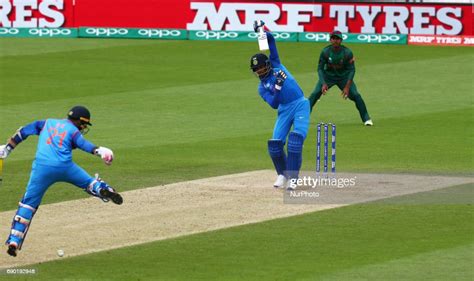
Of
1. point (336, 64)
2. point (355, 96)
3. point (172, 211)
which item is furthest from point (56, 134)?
point (336, 64)

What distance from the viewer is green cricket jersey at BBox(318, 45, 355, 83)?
83.9 feet

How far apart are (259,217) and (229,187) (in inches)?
91.5

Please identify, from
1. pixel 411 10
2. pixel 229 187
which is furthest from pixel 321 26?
pixel 229 187

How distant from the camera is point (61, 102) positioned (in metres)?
28.4

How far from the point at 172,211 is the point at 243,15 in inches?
942

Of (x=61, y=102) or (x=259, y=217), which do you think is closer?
(x=259, y=217)

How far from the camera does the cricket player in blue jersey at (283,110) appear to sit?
1816cm

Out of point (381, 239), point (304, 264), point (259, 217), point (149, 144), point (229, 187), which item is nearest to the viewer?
point (304, 264)

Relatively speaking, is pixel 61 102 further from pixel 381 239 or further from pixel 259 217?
pixel 381 239

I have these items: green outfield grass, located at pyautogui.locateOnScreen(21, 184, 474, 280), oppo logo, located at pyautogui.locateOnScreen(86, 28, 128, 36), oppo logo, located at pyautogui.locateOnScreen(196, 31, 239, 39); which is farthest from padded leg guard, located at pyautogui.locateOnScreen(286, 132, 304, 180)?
oppo logo, located at pyautogui.locateOnScreen(86, 28, 128, 36)

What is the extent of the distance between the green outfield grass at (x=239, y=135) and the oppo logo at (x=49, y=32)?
0.67 m

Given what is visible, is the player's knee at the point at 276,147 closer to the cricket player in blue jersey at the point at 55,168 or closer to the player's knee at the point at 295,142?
the player's knee at the point at 295,142

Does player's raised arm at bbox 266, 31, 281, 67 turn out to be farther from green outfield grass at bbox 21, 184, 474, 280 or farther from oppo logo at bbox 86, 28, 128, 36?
oppo logo at bbox 86, 28, 128, 36

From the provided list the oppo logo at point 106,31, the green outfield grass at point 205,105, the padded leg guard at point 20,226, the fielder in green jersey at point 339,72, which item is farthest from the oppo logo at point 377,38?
the padded leg guard at point 20,226
